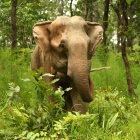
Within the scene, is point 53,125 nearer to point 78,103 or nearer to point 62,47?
point 78,103

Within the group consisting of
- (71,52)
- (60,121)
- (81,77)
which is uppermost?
(71,52)

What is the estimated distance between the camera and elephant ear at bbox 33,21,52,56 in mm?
4543

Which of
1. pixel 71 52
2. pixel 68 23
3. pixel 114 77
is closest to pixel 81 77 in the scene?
pixel 71 52

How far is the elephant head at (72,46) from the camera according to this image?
387 centimetres

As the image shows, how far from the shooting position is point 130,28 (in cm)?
591

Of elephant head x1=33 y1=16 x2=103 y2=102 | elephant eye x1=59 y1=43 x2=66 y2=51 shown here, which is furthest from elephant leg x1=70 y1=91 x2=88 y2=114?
elephant eye x1=59 y1=43 x2=66 y2=51

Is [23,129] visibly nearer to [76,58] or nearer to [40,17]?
[76,58]

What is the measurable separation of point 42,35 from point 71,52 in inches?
28.1

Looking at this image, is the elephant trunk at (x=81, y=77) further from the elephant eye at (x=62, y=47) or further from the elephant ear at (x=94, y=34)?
the elephant ear at (x=94, y=34)

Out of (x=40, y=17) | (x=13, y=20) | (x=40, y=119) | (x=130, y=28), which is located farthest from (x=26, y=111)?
(x=40, y=17)

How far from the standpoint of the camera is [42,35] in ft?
15.1

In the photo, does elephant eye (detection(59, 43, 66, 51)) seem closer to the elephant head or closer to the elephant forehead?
the elephant head

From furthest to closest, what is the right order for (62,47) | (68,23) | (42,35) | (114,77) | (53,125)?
(114,77)
(42,35)
(68,23)
(62,47)
(53,125)

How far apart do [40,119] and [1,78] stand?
3.94 metres
